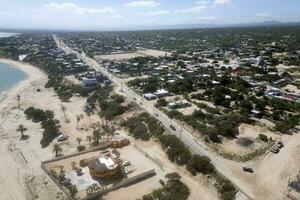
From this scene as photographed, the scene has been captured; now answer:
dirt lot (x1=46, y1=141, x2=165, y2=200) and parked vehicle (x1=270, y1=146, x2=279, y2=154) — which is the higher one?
parked vehicle (x1=270, y1=146, x2=279, y2=154)

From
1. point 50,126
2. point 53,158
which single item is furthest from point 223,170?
point 50,126

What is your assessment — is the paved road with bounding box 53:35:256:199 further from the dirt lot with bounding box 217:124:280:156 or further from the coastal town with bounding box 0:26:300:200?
the dirt lot with bounding box 217:124:280:156

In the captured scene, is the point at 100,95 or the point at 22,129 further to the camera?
the point at 100,95

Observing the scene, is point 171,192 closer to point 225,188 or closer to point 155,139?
point 225,188

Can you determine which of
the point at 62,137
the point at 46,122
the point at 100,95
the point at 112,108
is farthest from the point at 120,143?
the point at 100,95

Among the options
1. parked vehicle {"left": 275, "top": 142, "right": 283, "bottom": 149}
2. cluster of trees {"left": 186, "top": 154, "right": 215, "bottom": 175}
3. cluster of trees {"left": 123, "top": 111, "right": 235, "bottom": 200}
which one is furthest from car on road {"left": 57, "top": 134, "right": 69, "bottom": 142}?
parked vehicle {"left": 275, "top": 142, "right": 283, "bottom": 149}
